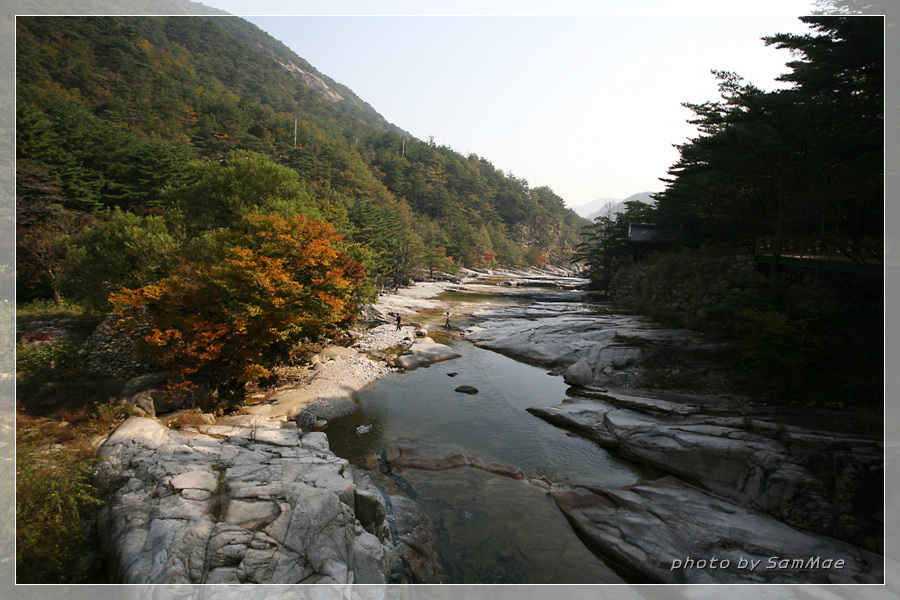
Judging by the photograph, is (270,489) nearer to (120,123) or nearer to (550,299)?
(550,299)

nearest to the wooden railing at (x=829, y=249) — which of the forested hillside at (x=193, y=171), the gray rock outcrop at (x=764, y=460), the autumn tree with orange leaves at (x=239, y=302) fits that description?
the gray rock outcrop at (x=764, y=460)

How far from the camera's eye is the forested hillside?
19734 millimetres

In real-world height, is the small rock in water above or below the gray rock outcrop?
below

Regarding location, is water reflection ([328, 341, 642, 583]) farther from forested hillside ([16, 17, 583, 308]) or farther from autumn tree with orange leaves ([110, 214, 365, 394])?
forested hillside ([16, 17, 583, 308])

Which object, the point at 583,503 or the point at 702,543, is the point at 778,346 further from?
the point at 583,503

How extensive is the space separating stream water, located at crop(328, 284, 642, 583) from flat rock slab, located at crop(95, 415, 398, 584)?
2.10 m

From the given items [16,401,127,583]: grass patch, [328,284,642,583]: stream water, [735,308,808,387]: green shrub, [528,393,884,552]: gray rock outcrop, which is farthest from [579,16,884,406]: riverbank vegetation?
[16,401,127,583]: grass patch

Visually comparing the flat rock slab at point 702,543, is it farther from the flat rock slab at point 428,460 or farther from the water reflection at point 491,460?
the flat rock slab at point 428,460

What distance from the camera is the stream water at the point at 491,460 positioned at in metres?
8.22

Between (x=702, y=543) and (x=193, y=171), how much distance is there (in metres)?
37.1

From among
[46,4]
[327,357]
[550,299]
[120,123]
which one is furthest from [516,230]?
[46,4]

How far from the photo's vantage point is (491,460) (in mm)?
12047

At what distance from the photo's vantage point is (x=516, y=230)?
102250 millimetres

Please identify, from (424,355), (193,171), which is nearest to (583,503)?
(424,355)
